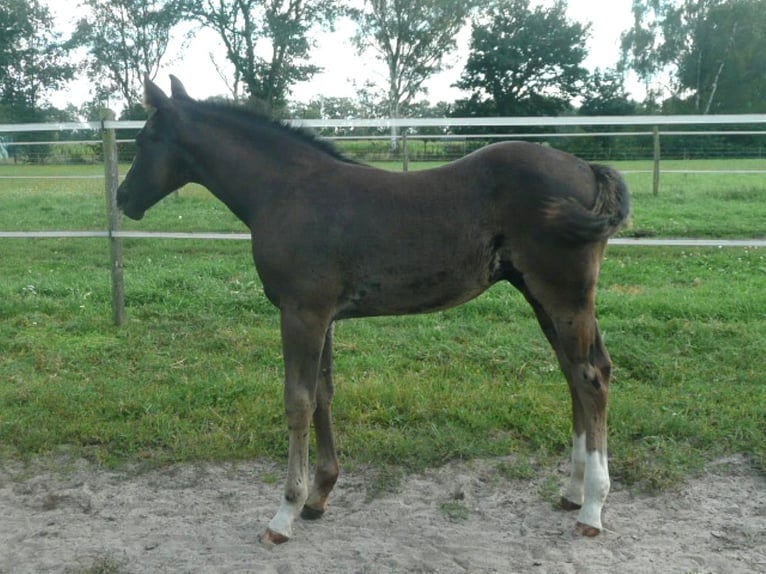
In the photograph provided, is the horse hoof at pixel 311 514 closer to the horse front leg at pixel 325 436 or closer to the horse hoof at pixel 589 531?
the horse front leg at pixel 325 436

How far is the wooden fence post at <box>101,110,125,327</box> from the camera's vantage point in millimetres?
6309

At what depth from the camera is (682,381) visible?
4.84m

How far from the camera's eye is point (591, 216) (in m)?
2.93

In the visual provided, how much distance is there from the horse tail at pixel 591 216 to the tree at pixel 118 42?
34.0 meters

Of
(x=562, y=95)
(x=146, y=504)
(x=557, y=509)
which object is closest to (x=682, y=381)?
(x=557, y=509)

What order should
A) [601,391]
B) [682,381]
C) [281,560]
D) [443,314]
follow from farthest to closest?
[443,314], [682,381], [601,391], [281,560]

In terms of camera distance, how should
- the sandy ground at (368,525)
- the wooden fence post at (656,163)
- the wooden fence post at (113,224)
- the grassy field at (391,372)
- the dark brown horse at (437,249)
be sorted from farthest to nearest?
the wooden fence post at (656,163)
the wooden fence post at (113,224)
the grassy field at (391,372)
the dark brown horse at (437,249)
the sandy ground at (368,525)

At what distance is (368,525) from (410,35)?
3593 centimetres

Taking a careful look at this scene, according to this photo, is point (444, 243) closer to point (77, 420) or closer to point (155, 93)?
point (155, 93)

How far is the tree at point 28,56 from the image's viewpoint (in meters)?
29.2

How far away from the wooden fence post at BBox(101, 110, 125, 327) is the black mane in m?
3.14

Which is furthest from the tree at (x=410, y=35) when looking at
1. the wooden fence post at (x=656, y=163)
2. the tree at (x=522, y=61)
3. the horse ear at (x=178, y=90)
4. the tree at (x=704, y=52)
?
the horse ear at (x=178, y=90)

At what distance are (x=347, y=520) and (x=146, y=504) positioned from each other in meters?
1.02

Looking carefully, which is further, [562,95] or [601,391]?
[562,95]
